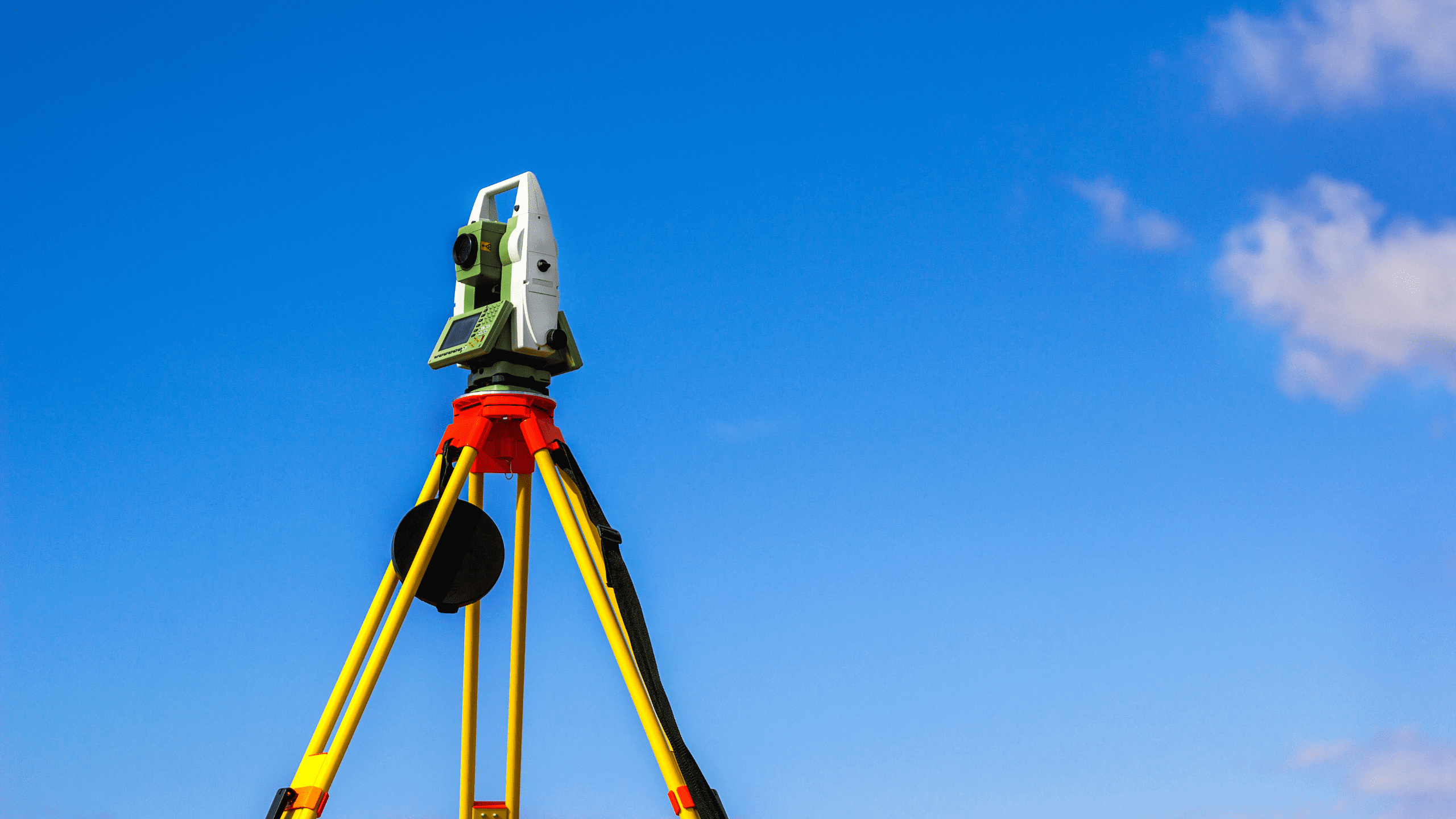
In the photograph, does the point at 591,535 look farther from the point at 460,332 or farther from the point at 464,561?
the point at 460,332

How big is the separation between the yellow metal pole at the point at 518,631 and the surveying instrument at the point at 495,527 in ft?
0.03

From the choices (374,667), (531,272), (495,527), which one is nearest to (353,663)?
(374,667)

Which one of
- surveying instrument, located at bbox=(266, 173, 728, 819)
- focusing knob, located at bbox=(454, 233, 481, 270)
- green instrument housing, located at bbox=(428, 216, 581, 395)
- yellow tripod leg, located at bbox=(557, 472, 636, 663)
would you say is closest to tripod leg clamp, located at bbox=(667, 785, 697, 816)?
surveying instrument, located at bbox=(266, 173, 728, 819)

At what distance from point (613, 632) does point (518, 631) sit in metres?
1.66

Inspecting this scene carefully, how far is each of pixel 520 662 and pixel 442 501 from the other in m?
1.66

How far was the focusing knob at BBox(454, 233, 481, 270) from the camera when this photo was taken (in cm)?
995

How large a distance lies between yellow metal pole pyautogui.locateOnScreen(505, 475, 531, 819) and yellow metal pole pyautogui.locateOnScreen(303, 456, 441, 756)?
3.80 ft

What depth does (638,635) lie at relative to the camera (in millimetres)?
8688

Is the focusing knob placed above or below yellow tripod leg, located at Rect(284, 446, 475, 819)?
above

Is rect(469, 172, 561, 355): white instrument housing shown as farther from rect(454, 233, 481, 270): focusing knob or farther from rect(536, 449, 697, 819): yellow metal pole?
rect(536, 449, 697, 819): yellow metal pole

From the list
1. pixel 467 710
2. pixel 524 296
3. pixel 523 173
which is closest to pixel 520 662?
pixel 467 710

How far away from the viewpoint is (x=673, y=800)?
8227mm

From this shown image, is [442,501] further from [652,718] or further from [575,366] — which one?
[652,718]

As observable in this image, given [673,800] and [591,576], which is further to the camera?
[591,576]
